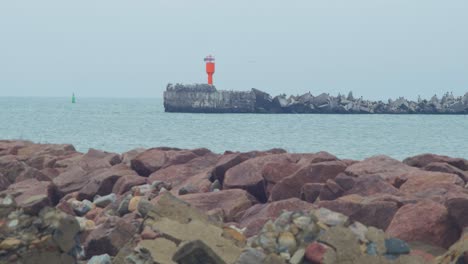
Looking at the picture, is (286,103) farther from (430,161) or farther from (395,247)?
(395,247)

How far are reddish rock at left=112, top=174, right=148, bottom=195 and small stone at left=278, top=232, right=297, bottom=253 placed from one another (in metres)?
5.93

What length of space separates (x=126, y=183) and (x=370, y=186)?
13.0ft

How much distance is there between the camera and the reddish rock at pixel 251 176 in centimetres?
1158

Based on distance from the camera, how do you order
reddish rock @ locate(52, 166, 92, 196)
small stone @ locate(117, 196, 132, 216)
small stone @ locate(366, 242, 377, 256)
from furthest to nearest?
reddish rock @ locate(52, 166, 92, 196)
small stone @ locate(117, 196, 132, 216)
small stone @ locate(366, 242, 377, 256)

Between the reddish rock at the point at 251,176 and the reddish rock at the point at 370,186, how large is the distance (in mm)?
1434

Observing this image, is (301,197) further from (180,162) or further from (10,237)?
(10,237)

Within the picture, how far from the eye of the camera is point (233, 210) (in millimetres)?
10641

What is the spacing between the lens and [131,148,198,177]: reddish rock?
13969 mm

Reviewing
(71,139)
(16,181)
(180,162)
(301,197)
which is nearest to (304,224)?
(301,197)

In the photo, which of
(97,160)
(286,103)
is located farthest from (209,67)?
(97,160)

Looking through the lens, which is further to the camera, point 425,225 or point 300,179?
point 300,179

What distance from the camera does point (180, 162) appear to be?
46.5ft

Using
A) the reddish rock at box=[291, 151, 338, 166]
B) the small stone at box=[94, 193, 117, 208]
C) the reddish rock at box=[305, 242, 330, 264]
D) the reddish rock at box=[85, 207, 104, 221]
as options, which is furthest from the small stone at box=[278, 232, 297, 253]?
the small stone at box=[94, 193, 117, 208]

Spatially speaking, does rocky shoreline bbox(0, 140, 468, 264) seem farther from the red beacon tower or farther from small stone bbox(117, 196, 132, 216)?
the red beacon tower
